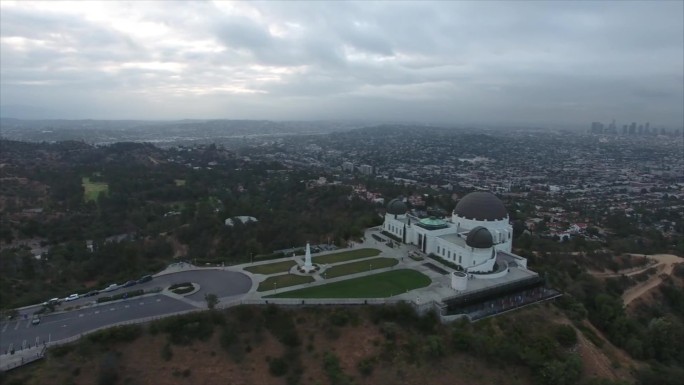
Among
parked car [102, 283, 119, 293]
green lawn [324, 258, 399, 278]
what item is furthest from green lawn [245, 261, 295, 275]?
parked car [102, 283, 119, 293]

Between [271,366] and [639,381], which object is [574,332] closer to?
[639,381]

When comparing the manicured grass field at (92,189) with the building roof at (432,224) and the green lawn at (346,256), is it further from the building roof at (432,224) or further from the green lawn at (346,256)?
the building roof at (432,224)

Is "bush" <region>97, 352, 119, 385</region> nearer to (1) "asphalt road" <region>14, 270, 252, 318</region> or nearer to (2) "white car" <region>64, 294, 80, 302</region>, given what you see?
(1) "asphalt road" <region>14, 270, 252, 318</region>

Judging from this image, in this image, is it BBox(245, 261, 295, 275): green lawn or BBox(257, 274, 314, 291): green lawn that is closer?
BBox(257, 274, 314, 291): green lawn

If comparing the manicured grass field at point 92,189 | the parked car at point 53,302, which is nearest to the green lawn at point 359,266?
the parked car at point 53,302

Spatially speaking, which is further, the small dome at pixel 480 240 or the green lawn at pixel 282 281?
the small dome at pixel 480 240

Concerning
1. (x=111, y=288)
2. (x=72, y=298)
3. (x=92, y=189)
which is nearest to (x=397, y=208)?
(x=111, y=288)

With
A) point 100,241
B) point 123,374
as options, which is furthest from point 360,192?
point 123,374
